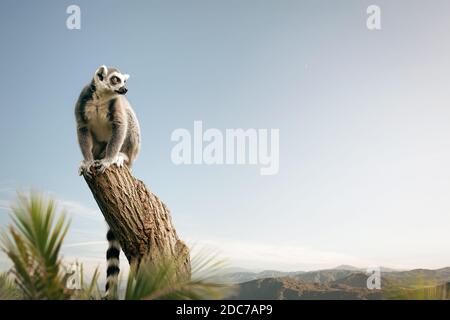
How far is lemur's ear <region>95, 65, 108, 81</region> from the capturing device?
6617 mm

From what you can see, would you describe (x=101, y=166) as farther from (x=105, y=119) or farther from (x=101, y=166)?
(x=105, y=119)

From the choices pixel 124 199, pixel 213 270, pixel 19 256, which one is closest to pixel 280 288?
pixel 124 199

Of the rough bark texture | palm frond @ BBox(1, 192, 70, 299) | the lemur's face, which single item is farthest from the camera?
the lemur's face

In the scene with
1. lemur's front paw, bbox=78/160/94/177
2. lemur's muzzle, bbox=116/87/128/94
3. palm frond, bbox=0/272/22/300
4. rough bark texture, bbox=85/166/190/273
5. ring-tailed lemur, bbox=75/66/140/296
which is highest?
lemur's muzzle, bbox=116/87/128/94

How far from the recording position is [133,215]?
5.28 meters

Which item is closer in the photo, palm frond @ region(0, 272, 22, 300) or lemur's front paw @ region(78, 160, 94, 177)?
palm frond @ region(0, 272, 22, 300)

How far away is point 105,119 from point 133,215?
74.3 inches

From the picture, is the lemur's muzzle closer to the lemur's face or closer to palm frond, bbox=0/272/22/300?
the lemur's face

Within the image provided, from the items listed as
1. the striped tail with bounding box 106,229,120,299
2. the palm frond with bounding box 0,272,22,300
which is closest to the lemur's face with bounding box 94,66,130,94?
the striped tail with bounding box 106,229,120,299

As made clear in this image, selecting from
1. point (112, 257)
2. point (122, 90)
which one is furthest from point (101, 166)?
point (122, 90)

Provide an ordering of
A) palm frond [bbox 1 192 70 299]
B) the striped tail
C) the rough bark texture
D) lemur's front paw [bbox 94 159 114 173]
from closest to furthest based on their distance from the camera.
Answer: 1. palm frond [bbox 1 192 70 299]
2. the rough bark texture
3. lemur's front paw [bbox 94 159 114 173]
4. the striped tail
